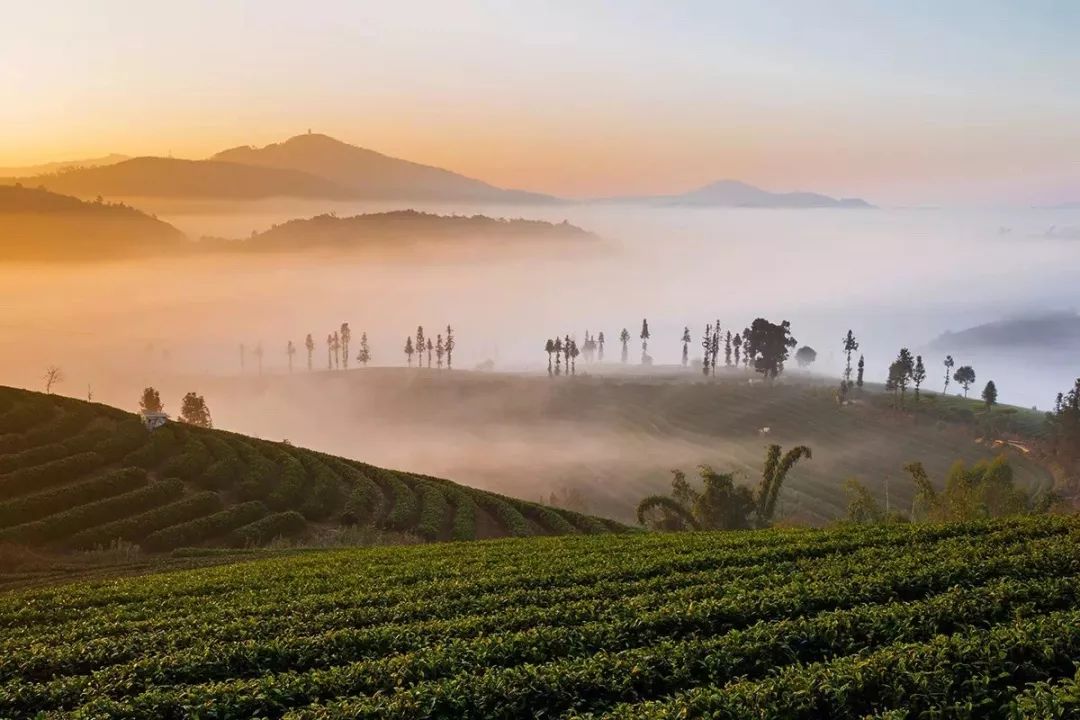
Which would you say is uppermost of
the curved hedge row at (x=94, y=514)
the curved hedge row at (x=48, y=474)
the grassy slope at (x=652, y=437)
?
the curved hedge row at (x=48, y=474)

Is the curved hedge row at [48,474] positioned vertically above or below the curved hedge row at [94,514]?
above

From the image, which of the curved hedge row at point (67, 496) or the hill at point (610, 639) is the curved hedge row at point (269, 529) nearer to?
the curved hedge row at point (67, 496)

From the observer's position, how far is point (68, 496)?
54875 mm

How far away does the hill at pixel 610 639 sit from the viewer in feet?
40.7

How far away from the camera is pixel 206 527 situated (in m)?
54.8

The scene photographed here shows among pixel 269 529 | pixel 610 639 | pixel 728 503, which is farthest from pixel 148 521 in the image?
pixel 728 503

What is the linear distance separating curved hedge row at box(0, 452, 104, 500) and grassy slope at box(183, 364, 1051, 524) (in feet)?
235

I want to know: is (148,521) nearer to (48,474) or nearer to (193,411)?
(48,474)

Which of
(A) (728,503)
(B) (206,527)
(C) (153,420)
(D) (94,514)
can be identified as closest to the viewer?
(D) (94,514)

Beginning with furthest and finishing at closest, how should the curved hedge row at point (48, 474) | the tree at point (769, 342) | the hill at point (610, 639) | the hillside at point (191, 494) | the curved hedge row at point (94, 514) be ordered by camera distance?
the tree at point (769, 342)
the curved hedge row at point (48, 474)
the hillside at point (191, 494)
the curved hedge row at point (94, 514)
the hill at point (610, 639)

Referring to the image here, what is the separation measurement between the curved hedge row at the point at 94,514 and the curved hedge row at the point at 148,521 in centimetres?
Result: 86

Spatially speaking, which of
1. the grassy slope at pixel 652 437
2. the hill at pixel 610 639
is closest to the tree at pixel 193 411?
the grassy slope at pixel 652 437

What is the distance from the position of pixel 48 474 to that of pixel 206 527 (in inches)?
539

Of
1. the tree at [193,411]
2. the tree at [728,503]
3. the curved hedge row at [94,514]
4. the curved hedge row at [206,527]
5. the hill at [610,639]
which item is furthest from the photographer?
the tree at [193,411]
